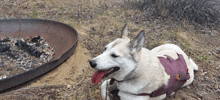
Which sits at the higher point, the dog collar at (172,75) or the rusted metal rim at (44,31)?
the rusted metal rim at (44,31)

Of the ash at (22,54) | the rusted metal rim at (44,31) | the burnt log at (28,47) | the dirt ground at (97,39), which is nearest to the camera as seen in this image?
the dirt ground at (97,39)

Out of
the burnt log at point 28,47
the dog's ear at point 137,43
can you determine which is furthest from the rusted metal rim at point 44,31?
the dog's ear at point 137,43

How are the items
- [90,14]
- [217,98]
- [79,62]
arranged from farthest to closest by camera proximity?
[90,14], [79,62], [217,98]

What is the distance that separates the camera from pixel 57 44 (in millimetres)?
3480

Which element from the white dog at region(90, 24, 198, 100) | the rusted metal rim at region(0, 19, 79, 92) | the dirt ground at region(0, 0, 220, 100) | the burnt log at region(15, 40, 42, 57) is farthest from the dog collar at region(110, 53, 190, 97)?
the burnt log at region(15, 40, 42, 57)

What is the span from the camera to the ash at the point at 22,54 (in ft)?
9.30

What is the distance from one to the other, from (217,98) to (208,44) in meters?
2.32

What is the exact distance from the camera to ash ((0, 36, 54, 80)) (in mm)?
2834

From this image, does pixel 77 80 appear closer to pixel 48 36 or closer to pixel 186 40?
pixel 48 36

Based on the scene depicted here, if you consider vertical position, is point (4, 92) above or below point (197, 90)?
above

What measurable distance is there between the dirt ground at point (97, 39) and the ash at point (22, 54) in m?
0.42

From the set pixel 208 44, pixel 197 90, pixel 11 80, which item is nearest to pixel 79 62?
pixel 11 80

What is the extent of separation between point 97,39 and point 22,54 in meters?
2.02

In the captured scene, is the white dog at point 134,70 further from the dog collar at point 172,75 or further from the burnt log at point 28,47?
the burnt log at point 28,47
